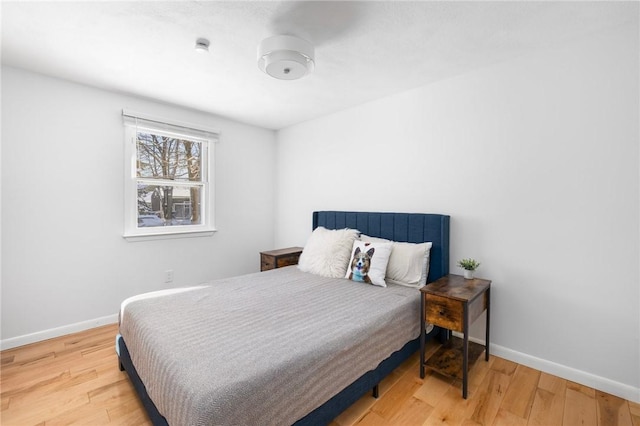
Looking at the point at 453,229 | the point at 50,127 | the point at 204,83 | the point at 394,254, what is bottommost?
the point at 394,254

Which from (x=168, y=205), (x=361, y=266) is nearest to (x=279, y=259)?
(x=361, y=266)

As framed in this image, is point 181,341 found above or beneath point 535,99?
beneath

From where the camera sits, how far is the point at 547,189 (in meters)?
2.04

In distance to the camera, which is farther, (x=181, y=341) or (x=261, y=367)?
(x=181, y=341)

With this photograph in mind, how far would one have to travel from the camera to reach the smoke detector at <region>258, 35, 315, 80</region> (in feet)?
5.88

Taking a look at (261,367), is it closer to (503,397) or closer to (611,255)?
(503,397)

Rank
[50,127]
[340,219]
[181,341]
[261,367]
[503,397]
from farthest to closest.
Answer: [340,219] → [50,127] → [503,397] → [181,341] → [261,367]

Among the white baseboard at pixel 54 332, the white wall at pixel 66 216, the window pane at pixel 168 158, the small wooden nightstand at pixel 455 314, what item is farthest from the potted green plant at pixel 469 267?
the white baseboard at pixel 54 332

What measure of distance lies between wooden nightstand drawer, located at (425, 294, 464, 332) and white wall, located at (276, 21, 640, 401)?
0.69 m

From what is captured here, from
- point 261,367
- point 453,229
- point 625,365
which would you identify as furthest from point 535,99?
point 261,367

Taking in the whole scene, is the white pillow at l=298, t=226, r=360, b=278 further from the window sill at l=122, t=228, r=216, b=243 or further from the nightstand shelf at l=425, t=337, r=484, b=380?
the window sill at l=122, t=228, r=216, b=243

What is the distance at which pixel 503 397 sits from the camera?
1787 mm

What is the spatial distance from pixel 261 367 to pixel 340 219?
2188 mm

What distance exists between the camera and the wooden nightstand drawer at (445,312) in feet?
5.97
